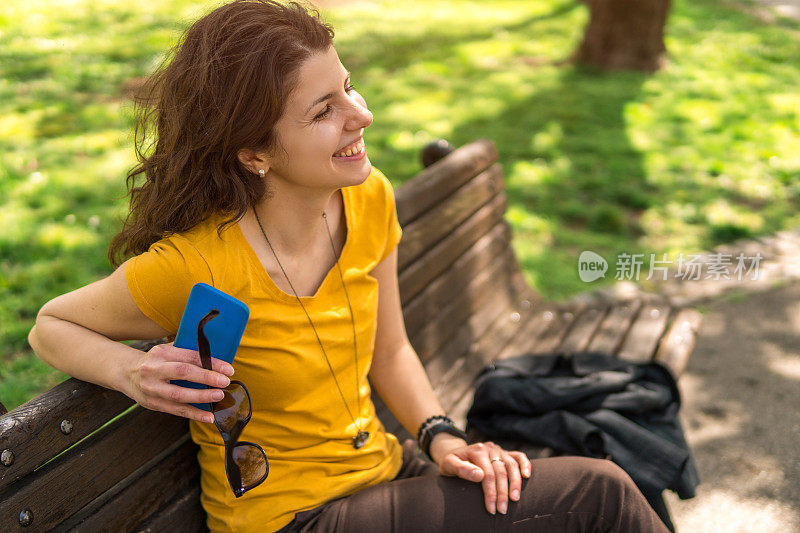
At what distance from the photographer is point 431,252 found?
9.60 ft

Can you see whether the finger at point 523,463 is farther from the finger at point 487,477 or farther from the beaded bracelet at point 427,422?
the beaded bracelet at point 427,422

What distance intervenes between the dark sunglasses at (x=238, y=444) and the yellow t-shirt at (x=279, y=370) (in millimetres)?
172

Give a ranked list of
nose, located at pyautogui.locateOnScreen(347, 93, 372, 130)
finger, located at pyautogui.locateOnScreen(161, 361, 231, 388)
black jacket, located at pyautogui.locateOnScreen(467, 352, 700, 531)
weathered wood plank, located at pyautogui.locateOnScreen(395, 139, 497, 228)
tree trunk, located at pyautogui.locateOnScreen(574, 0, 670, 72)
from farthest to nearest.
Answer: tree trunk, located at pyautogui.locateOnScreen(574, 0, 670, 72)
weathered wood plank, located at pyautogui.locateOnScreen(395, 139, 497, 228)
black jacket, located at pyautogui.locateOnScreen(467, 352, 700, 531)
nose, located at pyautogui.locateOnScreen(347, 93, 372, 130)
finger, located at pyautogui.locateOnScreen(161, 361, 231, 388)

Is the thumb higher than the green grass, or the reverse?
the thumb

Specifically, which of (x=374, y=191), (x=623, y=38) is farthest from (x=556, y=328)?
(x=623, y=38)

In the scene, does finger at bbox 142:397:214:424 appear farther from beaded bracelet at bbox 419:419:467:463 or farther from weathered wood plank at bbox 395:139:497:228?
weathered wood plank at bbox 395:139:497:228

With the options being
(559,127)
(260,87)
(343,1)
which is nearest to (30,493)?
(260,87)

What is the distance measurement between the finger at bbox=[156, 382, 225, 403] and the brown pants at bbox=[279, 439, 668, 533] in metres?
0.48

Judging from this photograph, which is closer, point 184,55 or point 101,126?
→ point 184,55

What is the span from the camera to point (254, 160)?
1864 mm

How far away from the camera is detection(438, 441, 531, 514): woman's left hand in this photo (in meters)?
1.88

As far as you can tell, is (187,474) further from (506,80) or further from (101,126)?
(506,80)

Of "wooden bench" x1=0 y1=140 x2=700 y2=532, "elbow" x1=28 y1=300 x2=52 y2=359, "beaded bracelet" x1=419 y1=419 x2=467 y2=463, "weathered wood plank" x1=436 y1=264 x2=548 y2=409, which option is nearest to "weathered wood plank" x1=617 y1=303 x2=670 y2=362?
"wooden bench" x1=0 y1=140 x2=700 y2=532

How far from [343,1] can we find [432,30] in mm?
1570
